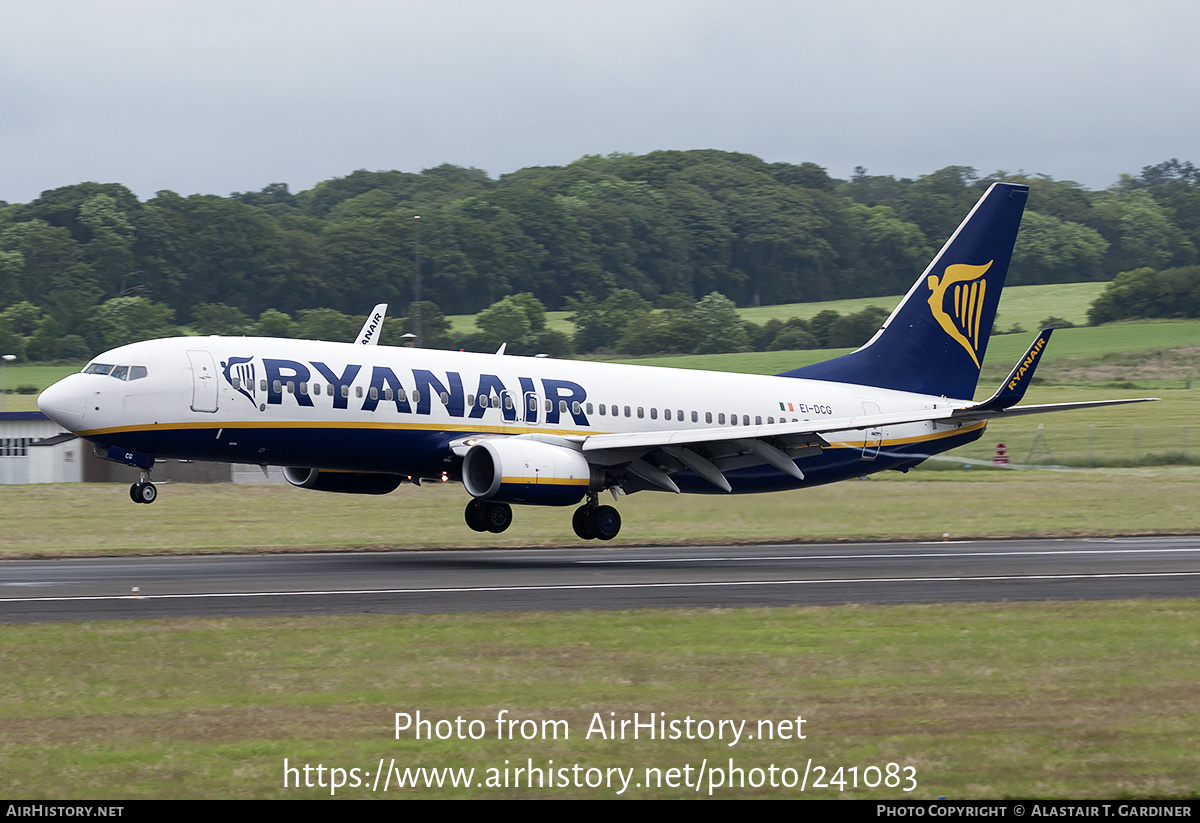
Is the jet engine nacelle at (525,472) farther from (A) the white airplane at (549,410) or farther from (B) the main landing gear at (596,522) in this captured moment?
(B) the main landing gear at (596,522)

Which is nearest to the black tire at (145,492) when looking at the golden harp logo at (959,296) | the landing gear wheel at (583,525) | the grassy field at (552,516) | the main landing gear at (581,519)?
the grassy field at (552,516)

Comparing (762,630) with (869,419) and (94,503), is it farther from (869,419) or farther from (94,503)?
(94,503)

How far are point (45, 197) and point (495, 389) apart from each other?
98399 millimetres

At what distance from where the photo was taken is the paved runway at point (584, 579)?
66.0 feet

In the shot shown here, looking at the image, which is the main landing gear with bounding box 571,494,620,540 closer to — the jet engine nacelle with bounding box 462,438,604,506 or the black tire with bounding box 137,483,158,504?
the jet engine nacelle with bounding box 462,438,604,506

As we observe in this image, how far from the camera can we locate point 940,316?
36719 millimetres

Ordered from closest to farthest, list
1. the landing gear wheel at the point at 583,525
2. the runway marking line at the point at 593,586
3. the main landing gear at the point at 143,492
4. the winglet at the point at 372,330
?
the runway marking line at the point at 593,586
the main landing gear at the point at 143,492
the landing gear wheel at the point at 583,525
the winglet at the point at 372,330

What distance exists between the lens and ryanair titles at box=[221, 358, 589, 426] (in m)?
27.4

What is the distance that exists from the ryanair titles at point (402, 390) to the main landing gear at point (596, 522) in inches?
75.3

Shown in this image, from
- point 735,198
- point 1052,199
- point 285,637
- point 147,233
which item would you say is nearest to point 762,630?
point 285,637

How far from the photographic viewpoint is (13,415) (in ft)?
183

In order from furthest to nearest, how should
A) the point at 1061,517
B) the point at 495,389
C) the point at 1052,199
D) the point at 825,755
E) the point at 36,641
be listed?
the point at 1052,199, the point at 1061,517, the point at 495,389, the point at 36,641, the point at 825,755

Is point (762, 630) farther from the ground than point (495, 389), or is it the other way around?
point (495, 389)

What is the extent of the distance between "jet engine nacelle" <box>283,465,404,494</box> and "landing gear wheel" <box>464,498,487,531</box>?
175 centimetres
